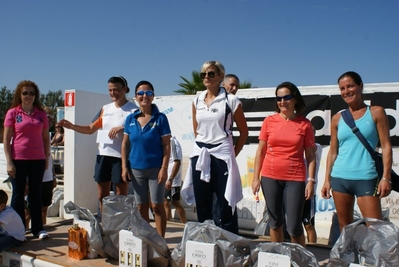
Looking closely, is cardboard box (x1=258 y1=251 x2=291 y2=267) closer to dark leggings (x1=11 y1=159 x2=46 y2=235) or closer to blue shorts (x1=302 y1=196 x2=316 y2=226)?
blue shorts (x1=302 y1=196 x2=316 y2=226)

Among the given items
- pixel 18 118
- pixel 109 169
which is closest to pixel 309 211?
pixel 109 169

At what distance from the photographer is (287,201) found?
3.12m

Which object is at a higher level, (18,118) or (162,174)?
(18,118)

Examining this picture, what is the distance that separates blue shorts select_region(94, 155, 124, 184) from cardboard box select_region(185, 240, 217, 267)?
1331 mm

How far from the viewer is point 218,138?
3367mm

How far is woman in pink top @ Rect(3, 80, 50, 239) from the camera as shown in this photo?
14.2 ft

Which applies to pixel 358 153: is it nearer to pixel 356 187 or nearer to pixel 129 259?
pixel 356 187

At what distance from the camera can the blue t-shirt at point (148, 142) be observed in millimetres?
3672

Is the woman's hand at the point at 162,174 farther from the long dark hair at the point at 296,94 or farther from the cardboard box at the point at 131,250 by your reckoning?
the long dark hair at the point at 296,94

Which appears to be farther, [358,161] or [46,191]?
[46,191]

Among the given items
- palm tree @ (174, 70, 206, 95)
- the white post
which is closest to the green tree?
palm tree @ (174, 70, 206, 95)

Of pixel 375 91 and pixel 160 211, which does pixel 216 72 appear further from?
pixel 375 91

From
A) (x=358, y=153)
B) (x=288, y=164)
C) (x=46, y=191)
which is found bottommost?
(x=46, y=191)

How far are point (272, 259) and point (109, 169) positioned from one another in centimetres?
215
